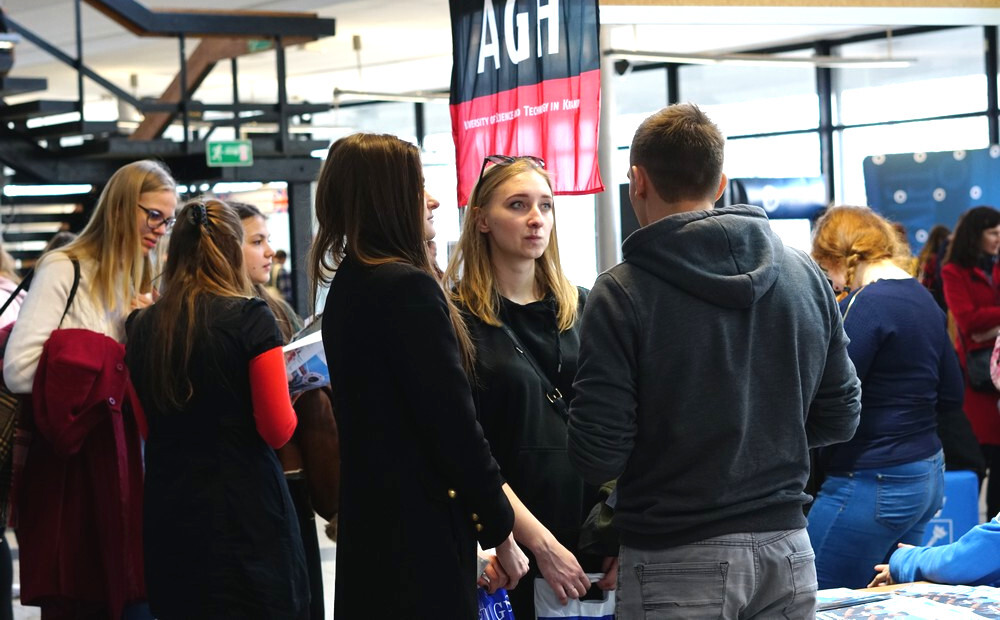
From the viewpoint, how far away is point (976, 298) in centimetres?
604

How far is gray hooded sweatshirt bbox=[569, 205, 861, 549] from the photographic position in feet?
5.92

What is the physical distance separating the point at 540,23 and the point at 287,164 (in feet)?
19.5

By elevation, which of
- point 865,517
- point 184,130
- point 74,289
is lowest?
point 865,517

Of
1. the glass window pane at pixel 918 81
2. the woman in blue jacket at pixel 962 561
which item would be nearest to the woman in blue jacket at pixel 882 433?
the woman in blue jacket at pixel 962 561

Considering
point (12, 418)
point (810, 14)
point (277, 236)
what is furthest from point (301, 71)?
point (12, 418)

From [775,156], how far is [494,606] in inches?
462

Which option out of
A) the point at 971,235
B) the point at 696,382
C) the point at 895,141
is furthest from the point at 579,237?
the point at 696,382

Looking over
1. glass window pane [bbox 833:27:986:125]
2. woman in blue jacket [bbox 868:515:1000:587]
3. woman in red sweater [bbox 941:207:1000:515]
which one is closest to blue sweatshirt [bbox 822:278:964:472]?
woman in blue jacket [bbox 868:515:1000:587]

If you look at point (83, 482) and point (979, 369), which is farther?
point (979, 369)

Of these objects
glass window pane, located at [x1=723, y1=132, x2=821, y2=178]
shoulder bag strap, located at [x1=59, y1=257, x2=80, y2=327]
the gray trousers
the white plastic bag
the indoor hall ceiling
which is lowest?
the white plastic bag

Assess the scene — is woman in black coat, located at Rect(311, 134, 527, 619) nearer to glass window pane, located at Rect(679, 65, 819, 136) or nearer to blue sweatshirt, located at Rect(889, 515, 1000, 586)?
blue sweatshirt, located at Rect(889, 515, 1000, 586)

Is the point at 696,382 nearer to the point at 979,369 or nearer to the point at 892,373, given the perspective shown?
the point at 892,373

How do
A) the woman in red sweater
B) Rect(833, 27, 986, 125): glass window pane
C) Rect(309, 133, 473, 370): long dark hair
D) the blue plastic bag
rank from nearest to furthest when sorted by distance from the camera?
1. Rect(309, 133, 473, 370): long dark hair
2. the blue plastic bag
3. the woman in red sweater
4. Rect(833, 27, 986, 125): glass window pane

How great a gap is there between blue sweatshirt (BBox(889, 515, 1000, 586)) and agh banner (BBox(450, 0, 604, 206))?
4.40 feet
